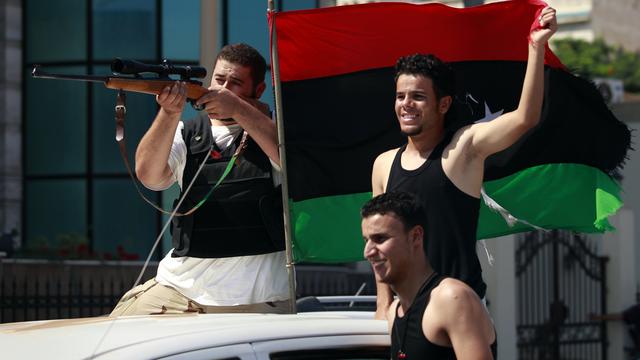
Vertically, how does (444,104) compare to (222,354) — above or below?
above

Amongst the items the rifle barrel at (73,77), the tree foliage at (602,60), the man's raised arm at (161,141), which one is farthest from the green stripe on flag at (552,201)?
the tree foliage at (602,60)

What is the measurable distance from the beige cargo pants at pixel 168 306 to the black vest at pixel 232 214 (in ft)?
0.52

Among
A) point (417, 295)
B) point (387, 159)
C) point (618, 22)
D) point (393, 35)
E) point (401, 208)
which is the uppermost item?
point (618, 22)

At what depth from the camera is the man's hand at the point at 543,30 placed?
396 cm

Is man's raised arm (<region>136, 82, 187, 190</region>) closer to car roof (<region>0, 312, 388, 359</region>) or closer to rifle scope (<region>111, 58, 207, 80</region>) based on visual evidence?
rifle scope (<region>111, 58, 207, 80</region>)

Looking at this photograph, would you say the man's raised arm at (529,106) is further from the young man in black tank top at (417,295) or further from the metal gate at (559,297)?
the metal gate at (559,297)

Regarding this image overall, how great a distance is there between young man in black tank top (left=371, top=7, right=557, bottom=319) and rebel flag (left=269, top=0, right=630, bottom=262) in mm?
826

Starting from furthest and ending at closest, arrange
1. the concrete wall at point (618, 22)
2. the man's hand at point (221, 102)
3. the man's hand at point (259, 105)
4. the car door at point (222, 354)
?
the concrete wall at point (618, 22) < the man's hand at point (259, 105) < the man's hand at point (221, 102) < the car door at point (222, 354)

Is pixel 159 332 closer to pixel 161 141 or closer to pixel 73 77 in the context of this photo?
pixel 73 77

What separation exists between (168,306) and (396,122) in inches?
47.3

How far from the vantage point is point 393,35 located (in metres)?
5.13

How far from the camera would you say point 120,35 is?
1834 centimetres

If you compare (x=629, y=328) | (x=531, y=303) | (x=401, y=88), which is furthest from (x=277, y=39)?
(x=629, y=328)

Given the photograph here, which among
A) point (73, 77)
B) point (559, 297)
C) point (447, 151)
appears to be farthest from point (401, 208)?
point (559, 297)
